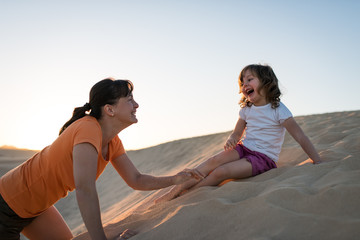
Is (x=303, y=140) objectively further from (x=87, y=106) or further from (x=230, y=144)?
(x=87, y=106)

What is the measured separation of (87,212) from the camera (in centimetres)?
189

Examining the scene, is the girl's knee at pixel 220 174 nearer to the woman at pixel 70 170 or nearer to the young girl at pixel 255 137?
the young girl at pixel 255 137

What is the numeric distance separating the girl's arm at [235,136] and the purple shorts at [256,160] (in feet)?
0.36

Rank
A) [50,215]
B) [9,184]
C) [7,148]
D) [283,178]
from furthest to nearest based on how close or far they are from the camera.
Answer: [7,148]
[50,215]
[283,178]
[9,184]

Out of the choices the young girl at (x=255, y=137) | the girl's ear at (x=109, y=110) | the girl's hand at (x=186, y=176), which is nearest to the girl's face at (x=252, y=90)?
the young girl at (x=255, y=137)

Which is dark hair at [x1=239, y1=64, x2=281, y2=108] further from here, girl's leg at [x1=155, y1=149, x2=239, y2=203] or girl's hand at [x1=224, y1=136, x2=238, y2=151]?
girl's leg at [x1=155, y1=149, x2=239, y2=203]

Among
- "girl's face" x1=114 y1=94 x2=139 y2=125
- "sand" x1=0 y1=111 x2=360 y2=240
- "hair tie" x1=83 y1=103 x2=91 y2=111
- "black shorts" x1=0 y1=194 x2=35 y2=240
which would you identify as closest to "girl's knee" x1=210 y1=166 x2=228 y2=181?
"sand" x1=0 y1=111 x2=360 y2=240

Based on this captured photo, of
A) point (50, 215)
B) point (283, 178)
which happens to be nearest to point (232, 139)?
point (283, 178)

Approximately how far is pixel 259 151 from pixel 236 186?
0.85 metres

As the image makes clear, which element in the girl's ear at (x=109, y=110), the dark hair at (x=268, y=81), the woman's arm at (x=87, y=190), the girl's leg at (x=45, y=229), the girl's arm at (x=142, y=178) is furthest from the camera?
the dark hair at (x=268, y=81)

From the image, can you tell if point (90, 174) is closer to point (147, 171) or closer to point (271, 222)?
point (271, 222)

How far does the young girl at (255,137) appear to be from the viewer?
2.77 metres

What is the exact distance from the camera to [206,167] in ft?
9.61

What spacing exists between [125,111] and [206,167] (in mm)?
1048
